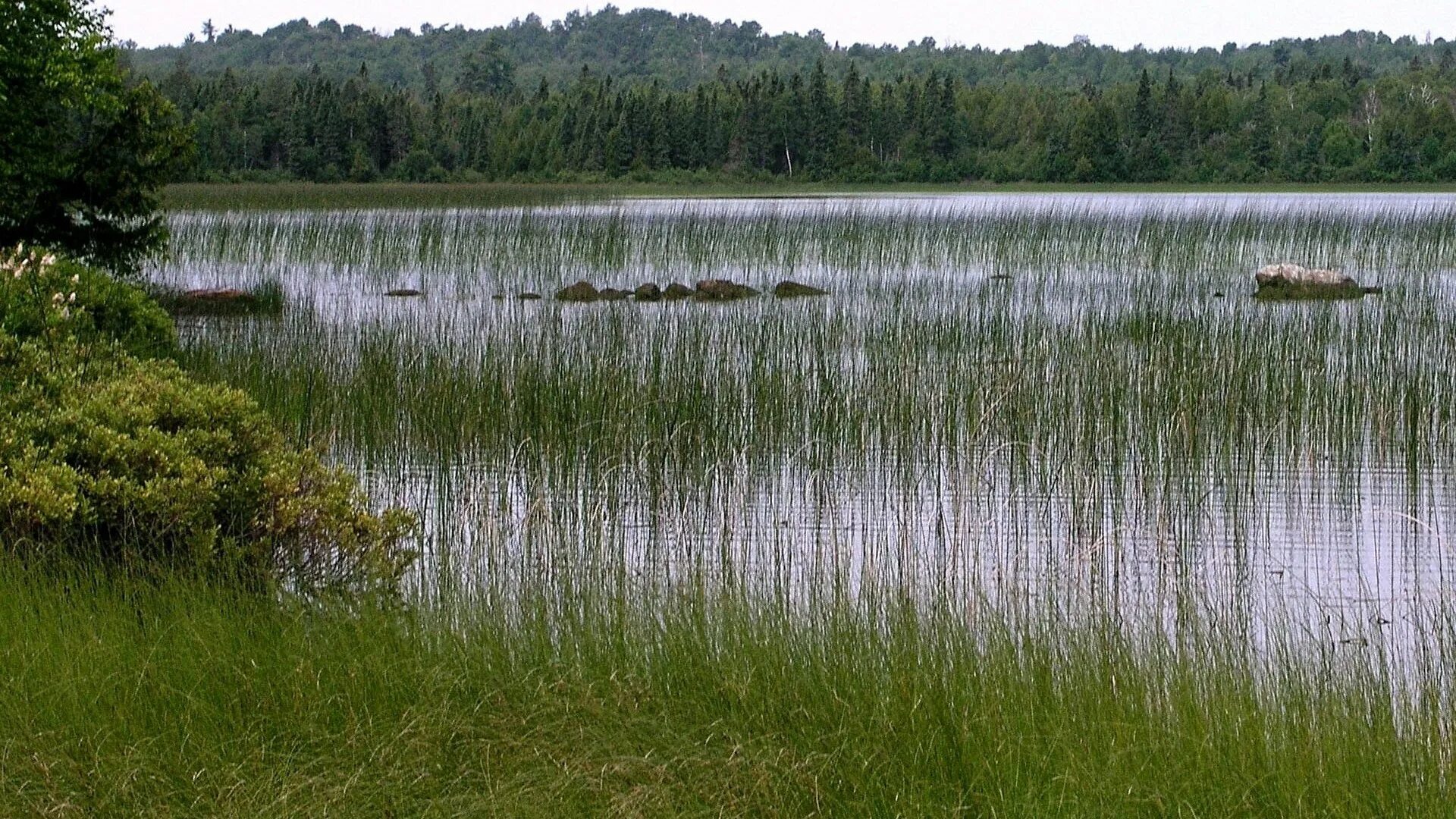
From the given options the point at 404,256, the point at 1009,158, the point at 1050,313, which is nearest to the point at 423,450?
the point at 1050,313

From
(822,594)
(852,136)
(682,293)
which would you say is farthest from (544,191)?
(822,594)

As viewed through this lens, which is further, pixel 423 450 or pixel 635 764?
pixel 423 450

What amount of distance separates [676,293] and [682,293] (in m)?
0.11

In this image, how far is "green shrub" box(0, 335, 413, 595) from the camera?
5168 mm

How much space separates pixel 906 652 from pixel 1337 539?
3713mm

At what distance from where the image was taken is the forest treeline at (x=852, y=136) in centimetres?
7219

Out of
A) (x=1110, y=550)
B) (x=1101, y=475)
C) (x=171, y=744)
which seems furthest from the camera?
(x=1101, y=475)

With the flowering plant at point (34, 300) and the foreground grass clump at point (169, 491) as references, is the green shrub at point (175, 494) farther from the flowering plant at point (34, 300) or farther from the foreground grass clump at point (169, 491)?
the flowering plant at point (34, 300)

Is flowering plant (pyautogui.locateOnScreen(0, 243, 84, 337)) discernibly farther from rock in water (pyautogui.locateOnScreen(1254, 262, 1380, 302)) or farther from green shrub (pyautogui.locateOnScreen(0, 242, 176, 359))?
rock in water (pyautogui.locateOnScreen(1254, 262, 1380, 302))

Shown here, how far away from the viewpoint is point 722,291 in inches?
741

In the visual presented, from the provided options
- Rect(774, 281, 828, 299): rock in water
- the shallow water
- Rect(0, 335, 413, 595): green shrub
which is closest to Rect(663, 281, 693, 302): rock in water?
Rect(774, 281, 828, 299): rock in water

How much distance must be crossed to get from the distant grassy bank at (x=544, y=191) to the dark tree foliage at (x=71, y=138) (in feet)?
50.4

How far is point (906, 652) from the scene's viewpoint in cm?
453

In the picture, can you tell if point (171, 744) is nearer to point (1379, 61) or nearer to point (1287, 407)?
point (1287, 407)
